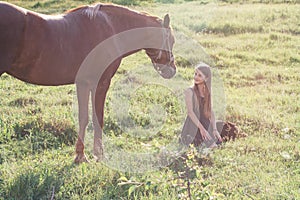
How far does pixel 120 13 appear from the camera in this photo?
4.74m

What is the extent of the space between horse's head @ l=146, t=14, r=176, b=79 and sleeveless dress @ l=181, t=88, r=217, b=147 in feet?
1.51

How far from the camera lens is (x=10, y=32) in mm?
3824

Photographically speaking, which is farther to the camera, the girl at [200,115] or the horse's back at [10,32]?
the girl at [200,115]

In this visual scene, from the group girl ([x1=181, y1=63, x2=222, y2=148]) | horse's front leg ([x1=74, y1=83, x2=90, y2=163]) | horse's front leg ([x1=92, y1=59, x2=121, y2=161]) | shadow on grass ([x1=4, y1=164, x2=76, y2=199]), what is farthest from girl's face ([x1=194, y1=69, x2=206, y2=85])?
shadow on grass ([x1=4, y1=164, x2=76, y2=199])

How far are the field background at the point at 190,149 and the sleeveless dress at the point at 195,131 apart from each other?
0.66 feet

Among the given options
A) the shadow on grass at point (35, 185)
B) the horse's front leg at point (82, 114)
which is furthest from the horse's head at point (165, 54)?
the shadow on grass at point (35, 185)

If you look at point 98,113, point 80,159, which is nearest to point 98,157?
point 80,159

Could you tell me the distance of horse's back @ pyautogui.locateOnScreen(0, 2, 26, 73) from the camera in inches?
149

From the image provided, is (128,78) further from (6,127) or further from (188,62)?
(6,127)

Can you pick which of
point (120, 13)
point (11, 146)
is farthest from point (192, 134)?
point (11, 146)

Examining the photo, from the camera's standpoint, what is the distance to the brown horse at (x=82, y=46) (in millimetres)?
3910

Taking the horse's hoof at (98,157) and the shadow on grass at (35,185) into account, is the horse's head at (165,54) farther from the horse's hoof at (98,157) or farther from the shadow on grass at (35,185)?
the shadow on grass at (35,185)

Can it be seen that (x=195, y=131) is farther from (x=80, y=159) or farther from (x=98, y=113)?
(x=80, y=159)

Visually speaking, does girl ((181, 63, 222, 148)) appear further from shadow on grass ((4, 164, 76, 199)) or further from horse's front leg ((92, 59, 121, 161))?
shadow on grass ((4, 164, 76, 199))
